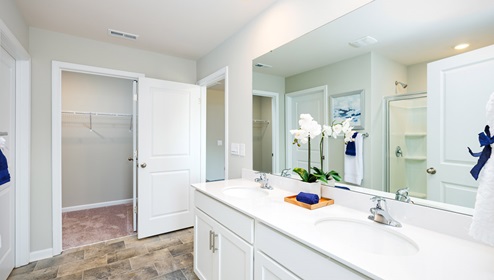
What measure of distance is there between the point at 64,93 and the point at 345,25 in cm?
415

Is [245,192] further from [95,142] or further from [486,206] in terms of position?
[95,142]

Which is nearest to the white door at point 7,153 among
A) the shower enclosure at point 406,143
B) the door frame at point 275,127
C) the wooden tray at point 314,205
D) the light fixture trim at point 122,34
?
the light fixture trim at point 122,34

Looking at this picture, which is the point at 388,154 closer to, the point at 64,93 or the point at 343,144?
the point at 343,144

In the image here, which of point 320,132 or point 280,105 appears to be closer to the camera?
point 320,132

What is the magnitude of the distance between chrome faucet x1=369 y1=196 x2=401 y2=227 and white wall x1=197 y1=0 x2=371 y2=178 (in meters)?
1.12

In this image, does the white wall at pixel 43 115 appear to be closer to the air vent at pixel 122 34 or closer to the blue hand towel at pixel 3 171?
the air vent at pixel 122 34

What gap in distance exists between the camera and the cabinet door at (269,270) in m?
1.04

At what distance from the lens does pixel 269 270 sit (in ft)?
3.74

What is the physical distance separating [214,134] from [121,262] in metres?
3.24

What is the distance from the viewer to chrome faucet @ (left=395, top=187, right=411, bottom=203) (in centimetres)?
114

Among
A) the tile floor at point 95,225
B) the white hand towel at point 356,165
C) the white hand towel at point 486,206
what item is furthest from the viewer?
the tile floor at point 95,225

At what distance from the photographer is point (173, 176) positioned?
9.76ft

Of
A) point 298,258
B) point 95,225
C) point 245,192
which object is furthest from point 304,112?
point 95,225

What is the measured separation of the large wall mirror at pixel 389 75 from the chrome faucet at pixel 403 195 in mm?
28
